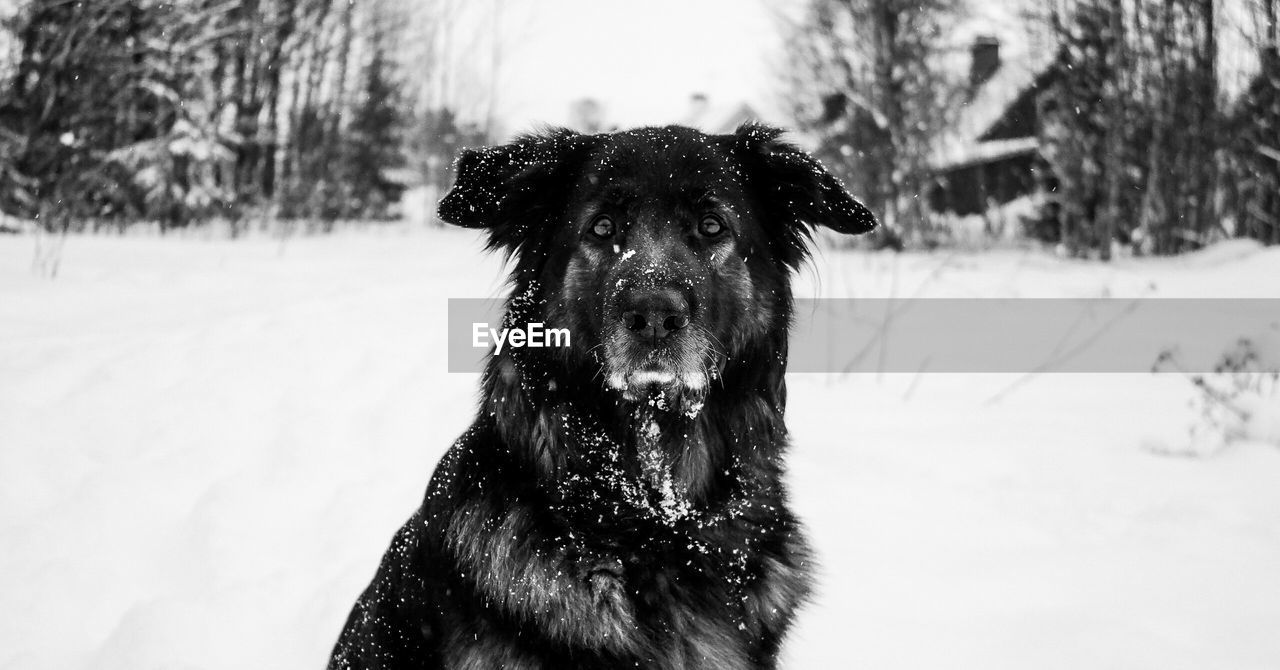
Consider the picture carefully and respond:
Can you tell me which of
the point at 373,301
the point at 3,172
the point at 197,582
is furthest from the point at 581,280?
the point at 3,172

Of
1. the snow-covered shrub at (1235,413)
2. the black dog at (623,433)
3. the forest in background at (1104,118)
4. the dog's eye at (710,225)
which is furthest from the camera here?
the forest in background at (1104,118)

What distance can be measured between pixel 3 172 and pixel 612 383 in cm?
1232

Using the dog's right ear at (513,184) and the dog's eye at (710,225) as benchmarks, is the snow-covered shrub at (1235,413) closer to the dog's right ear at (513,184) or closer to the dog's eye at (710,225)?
the dog's eye at (710,225)

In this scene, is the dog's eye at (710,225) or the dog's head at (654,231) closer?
the dog's head at (654,231)

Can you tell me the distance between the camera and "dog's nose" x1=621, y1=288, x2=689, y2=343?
2.14 meters

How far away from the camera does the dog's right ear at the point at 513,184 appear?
2379 millimetres

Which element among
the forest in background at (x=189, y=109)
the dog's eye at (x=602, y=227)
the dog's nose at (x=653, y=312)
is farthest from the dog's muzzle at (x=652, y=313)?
the forest in background at (x=189, y=109)

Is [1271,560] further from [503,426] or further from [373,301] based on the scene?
[373,301]

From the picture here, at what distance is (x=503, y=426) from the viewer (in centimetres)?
229

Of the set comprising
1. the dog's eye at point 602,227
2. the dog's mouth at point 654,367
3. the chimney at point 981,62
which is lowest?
the dog's mouth at point 654,367

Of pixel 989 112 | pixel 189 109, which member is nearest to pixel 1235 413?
pixel 189 109

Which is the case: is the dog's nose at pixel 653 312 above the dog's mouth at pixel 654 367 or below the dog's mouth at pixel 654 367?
above

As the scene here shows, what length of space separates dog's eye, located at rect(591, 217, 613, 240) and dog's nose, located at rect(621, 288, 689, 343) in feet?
1.23

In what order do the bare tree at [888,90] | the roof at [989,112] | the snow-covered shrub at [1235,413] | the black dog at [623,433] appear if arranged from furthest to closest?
the bare tree at [888,90], the roof at [989,112], the snow-covered shrub at [1235,413], the black dog at [623,433]
